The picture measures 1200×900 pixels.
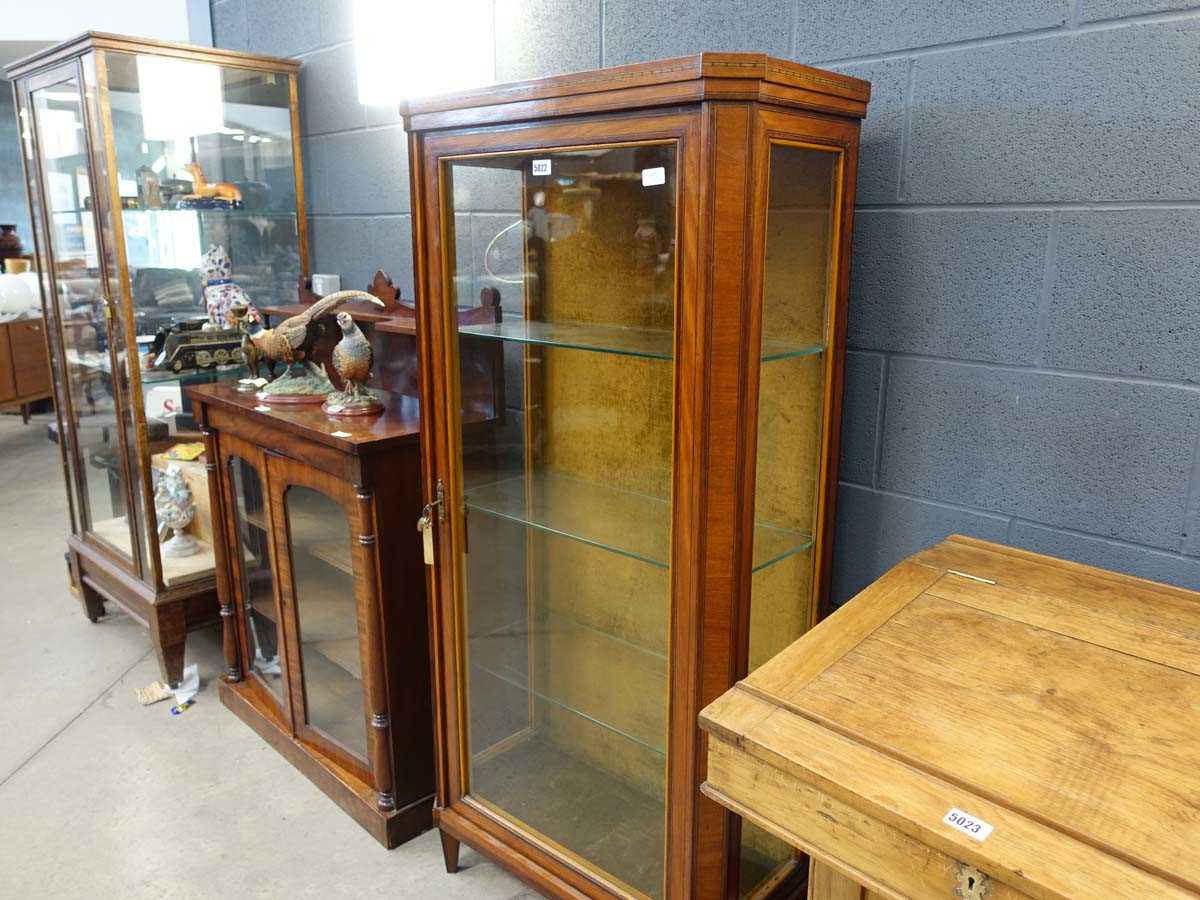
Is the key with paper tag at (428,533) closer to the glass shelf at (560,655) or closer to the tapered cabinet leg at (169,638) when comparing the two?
the glass shelf at (560,655)

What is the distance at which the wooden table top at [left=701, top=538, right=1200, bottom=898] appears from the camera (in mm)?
769

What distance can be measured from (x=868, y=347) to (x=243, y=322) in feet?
6.10

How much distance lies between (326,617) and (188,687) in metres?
0.83

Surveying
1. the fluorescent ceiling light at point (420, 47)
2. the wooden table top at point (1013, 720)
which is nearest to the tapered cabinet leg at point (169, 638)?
the fluorescent ceiling light at point (420, 47)

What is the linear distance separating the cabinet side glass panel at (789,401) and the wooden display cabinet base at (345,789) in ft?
2.95

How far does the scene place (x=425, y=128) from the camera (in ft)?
5.09

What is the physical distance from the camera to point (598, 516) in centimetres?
169

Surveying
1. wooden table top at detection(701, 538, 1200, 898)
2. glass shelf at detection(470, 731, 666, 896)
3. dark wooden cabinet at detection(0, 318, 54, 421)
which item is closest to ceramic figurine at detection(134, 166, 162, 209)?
glass shelf at detection(470, 731, 666, 896)

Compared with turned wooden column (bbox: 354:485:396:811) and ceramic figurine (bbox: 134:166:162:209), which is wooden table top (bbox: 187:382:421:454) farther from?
ceramic figurine (bbox: 134:166:162:209)

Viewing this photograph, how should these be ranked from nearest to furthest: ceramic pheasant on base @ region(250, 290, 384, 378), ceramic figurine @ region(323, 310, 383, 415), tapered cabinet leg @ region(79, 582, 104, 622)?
ceramic figurine @ region(323, 310, 383, 415) → ceramic pheasant on base @ region(250, 290, 384, 378) → tapered cabinet leg @ region(79, 582, 104, 622)

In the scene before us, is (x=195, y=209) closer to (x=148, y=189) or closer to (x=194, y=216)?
(x=194, y=216)

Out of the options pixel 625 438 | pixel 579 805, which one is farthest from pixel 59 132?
pixel 579 805

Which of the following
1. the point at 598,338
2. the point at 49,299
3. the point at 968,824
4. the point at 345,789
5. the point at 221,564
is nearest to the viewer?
the point at 968,824

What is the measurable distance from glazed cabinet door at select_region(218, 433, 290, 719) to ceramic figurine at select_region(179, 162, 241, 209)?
84cm
